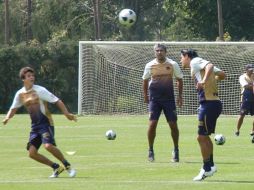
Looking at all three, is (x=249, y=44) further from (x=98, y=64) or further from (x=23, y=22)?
(x=23, y=22)

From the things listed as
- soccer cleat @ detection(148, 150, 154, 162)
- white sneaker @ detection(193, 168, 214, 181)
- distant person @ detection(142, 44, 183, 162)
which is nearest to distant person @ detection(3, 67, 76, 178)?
white sneaker @ detection(193, 168, 214, 181)

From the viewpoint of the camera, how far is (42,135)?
1501 centimetres

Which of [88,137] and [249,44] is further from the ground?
[249,44]

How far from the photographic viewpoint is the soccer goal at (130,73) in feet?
128

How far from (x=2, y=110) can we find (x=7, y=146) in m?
23.1

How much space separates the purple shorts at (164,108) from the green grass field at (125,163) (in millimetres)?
829

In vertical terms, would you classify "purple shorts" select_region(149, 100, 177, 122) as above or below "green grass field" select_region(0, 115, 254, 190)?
above

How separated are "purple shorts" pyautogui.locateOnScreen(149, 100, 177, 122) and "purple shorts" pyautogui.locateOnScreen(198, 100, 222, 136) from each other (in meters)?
3.45

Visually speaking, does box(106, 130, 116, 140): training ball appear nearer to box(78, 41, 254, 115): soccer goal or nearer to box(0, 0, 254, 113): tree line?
box(78, 41, 254, 115): soccer goal

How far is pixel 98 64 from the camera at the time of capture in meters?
40.1

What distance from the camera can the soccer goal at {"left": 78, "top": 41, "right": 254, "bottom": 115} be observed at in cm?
3900

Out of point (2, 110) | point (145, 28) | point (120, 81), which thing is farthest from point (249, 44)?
point (145, 28)

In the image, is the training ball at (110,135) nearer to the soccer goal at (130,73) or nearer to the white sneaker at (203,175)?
the white sneaker at (203,175)

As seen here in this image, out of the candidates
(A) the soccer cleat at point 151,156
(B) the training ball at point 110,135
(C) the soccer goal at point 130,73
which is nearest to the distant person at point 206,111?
(A) the soccer cleat at point 151,156
